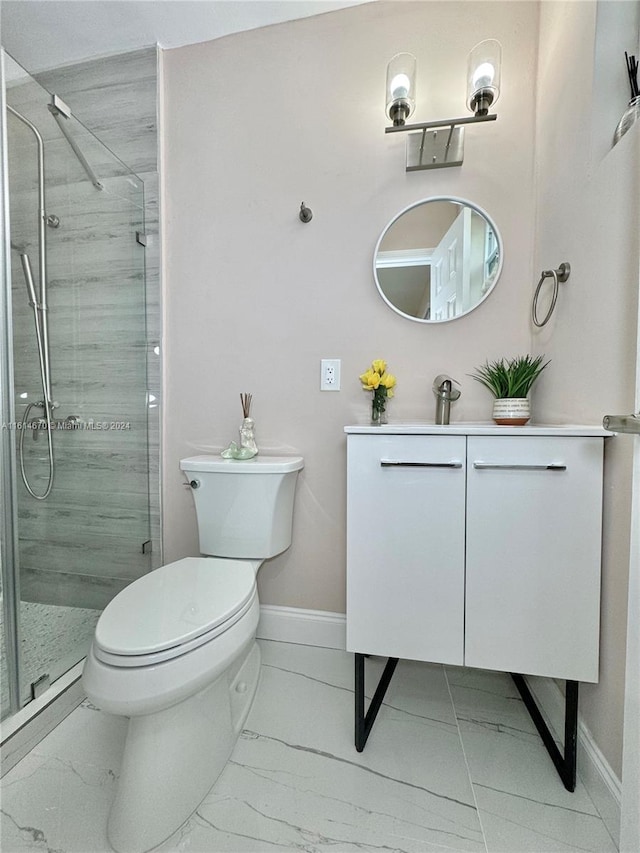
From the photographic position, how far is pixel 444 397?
1277mm

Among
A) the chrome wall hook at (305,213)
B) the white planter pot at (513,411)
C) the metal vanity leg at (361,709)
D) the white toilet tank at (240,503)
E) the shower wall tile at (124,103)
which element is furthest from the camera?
the shower wall tile at (124,103)

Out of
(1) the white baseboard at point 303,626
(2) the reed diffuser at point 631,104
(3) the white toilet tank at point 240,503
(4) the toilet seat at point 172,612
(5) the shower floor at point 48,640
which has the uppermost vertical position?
(2) the reed diffuser at point 631,104

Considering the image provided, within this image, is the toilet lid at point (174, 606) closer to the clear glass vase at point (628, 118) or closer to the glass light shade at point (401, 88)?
the clear glass vase at point (628, 118)

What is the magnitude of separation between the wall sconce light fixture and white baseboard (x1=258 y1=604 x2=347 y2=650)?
1688 millimetres

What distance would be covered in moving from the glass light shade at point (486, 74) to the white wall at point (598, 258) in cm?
16

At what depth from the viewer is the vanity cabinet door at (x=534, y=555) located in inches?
35.2

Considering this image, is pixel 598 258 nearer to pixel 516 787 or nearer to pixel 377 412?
pixel 377 412

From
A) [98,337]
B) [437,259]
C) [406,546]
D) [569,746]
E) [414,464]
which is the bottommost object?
[569,746]

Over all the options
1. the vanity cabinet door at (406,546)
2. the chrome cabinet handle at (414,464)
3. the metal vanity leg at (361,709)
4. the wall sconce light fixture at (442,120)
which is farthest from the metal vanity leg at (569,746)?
the wall sconce light fixture at (442,120)

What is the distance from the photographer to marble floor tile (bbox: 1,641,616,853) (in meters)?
0.82

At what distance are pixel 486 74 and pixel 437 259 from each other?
0.55m

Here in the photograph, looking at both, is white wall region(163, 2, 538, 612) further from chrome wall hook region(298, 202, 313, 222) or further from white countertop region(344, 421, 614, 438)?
white countertop region(344, 421, 614, 438)

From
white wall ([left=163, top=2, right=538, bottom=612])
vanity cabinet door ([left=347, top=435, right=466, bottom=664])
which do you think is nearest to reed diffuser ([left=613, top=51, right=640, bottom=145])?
white wall ([left=163, top=2, right=538, bottom=612])

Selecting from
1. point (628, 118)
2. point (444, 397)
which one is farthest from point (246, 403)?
point (628, 118)
